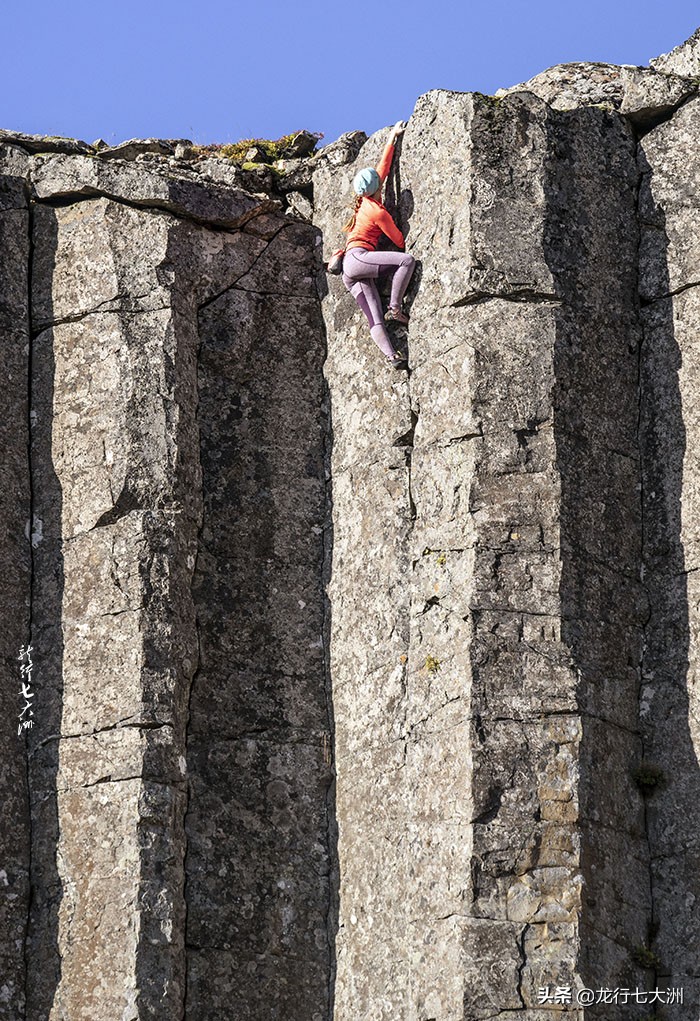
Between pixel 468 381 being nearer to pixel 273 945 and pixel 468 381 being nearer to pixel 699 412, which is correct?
pixel 699 412

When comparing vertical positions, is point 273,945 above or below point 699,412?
below

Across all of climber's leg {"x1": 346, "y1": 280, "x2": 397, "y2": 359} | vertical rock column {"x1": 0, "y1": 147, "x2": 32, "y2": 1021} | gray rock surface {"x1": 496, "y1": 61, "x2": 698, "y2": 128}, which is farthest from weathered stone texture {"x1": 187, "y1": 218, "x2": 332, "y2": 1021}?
gray rock surface {"x1": 496, "y1": 61, "x2": 698, "y2": 128}

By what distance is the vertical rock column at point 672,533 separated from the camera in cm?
1480

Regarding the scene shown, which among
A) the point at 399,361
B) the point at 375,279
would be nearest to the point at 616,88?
the point at 375,279

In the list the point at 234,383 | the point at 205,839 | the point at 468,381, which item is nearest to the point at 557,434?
the point at 468,381

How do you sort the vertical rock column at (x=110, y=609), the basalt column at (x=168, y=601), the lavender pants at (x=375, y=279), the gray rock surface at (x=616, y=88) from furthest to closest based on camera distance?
the gray rock surface at (x=616, y=88)
the lavender pants at (x=375, y=279)
the basalt column at (x=168, y=601)
the vertical rock column at (x=110, y=609)

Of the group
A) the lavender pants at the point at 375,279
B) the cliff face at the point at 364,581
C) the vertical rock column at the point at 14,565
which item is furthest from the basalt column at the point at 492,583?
the vertical rock column at the point at 14,565

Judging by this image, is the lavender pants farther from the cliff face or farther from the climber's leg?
the cliff face

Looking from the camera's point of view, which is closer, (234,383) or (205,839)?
(205,839)

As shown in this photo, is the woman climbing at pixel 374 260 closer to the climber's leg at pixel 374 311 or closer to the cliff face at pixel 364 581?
the climber's leg at pixel 374 311

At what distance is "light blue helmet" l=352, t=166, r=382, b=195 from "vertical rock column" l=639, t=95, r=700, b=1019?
2244mm

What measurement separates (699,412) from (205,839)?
513 cm

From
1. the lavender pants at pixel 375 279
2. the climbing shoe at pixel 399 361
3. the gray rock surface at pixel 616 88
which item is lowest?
the climbing shoe at pixel 399 361

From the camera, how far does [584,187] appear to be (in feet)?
53.8
